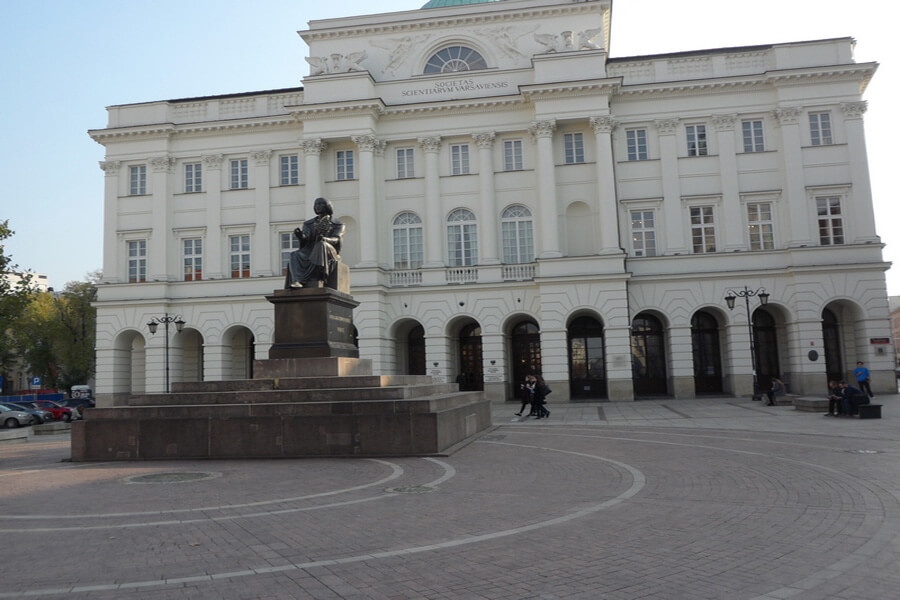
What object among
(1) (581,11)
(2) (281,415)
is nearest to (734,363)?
(1) (581,11)

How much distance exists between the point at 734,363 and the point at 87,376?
63833 millimetres

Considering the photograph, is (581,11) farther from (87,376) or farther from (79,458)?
(87,376)

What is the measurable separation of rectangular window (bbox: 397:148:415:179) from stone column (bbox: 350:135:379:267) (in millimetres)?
1683

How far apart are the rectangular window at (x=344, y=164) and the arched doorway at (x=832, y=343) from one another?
89.5 ft

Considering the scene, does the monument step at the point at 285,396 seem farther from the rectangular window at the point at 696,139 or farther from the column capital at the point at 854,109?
the column capital at the point at 854,109

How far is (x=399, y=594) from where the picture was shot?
18.3 ft

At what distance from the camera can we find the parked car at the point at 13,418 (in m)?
36.7

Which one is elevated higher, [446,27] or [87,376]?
[446,27]

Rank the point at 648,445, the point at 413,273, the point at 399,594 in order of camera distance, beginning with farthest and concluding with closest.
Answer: the point at 413,273
the point at 648,445
the point at 399,594

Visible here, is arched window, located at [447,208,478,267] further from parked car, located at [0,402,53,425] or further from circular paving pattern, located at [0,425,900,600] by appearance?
circular paving pattern, located at [0,425,900,600]

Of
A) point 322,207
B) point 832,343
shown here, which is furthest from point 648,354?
point 322,207

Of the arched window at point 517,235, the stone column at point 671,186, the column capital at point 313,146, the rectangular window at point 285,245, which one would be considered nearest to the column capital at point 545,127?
the arched window at point 517,235

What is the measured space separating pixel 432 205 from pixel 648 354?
48.1ft

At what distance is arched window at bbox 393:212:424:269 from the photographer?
40.6m
